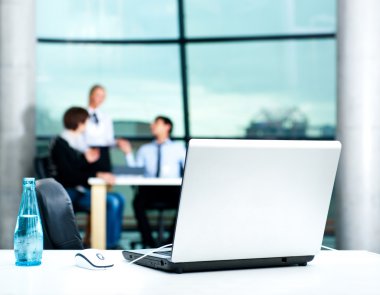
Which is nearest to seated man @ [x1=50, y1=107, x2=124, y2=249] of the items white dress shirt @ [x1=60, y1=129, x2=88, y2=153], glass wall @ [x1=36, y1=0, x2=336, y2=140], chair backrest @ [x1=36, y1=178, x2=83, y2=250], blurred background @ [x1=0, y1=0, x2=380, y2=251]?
white dress shirt @ [x1=60, y1=129, x2=88, y2=153]

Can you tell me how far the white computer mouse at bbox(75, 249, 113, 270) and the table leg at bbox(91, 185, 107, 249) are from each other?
3.88m

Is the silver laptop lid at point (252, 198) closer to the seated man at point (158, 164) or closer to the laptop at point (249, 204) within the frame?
the laptop at point (249, 204)

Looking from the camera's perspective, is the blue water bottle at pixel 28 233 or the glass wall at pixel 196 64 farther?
the glass wall at pixel 196 64

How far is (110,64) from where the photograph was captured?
811cm

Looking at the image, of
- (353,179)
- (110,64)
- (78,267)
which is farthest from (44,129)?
(78,267)

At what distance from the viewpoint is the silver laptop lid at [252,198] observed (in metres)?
1.58

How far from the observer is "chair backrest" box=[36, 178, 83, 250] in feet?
7.08

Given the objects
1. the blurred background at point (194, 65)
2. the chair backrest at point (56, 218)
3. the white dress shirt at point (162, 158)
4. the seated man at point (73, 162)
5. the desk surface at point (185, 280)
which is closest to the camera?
the desk surface at point (185, 280)

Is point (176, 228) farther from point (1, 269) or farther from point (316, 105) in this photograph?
point (316, 105)

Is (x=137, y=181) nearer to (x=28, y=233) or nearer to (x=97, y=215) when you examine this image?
(x=97, y=215)

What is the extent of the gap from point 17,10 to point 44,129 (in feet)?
7.43

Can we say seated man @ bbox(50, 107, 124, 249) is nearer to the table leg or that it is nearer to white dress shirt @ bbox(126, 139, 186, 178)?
the table leg

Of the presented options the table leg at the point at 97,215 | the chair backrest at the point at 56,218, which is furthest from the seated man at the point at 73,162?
the chair backrest at the point at 56,218

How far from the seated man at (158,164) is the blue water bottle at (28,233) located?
14.9 feet
